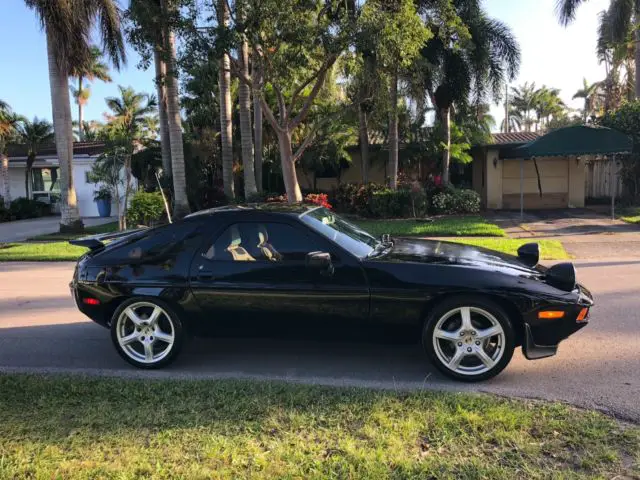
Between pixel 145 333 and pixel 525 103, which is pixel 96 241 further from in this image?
pixel 525 103

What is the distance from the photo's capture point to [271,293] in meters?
4.64

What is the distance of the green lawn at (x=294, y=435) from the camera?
303cm

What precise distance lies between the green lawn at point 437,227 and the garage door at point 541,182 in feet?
19.3

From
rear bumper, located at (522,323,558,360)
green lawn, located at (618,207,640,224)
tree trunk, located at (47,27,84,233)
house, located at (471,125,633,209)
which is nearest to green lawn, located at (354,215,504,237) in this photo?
green lawn, located at (618,207,640,224)

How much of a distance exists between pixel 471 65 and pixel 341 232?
58.3 feet

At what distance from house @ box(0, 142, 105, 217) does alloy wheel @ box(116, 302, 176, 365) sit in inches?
866

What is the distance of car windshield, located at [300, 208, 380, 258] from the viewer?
479 cm

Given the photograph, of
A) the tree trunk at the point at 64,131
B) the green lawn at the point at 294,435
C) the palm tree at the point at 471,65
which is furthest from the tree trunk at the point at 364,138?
the green lawn at the point at 294,435

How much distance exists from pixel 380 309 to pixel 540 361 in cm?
164

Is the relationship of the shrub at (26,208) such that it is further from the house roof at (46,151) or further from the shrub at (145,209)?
the shrub at (145,209)

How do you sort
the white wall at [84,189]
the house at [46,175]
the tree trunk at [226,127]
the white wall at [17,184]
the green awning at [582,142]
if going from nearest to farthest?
1. the green awning at [582,142]
2. the tree trunk at [226,127]
3. the house at [46,175]
4. the white wall at [84,189]
5. the white wall at [17,184]

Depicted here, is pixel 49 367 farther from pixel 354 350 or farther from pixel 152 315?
pixel 354 350

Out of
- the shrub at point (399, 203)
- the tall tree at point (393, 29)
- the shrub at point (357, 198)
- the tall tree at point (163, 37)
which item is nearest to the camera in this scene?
the tall tree at point (393, 29)

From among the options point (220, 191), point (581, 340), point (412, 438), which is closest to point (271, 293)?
point (412, 438)
